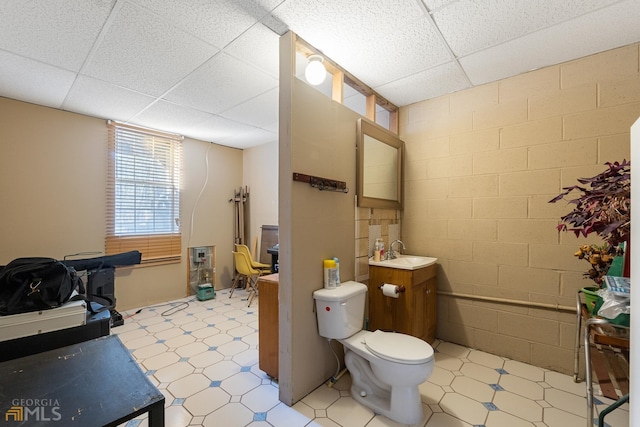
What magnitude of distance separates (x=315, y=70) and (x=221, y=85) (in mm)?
1059

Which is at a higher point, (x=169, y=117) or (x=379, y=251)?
(x=169, y=117)

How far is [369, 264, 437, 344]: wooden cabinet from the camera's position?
86.0 inches

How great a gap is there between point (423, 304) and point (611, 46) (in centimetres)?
227

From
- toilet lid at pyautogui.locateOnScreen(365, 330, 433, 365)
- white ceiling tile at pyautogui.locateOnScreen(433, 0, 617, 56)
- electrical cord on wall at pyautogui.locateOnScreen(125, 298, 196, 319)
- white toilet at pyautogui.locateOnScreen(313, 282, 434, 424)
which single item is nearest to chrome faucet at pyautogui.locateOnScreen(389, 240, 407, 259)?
white toilet at pyautogui.locateOnScreen(313, 282, 434, 424)

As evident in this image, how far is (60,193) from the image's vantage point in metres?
3.02

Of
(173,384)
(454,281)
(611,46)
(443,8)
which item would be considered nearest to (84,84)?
(173,384)

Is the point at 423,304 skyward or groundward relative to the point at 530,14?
groundward

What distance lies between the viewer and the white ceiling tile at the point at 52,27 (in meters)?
1.57

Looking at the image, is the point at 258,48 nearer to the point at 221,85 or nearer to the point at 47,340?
the point at 221,85

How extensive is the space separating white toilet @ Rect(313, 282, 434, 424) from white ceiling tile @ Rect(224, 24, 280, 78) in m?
1.75

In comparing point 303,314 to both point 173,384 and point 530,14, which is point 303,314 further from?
point 530,14

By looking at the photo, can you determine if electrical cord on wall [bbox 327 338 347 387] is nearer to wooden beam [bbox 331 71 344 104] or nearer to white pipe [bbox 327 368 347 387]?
white pipe [bbox 327 368 347 387]

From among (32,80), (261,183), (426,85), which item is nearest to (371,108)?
(426,85)

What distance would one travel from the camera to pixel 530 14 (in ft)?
5.30
